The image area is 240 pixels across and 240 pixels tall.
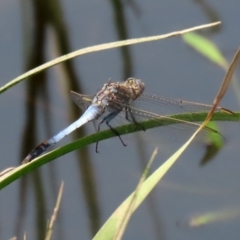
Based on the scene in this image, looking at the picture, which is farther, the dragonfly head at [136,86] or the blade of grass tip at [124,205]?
the dragonfly head at [136,86]

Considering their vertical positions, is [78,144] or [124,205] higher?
[78,144]

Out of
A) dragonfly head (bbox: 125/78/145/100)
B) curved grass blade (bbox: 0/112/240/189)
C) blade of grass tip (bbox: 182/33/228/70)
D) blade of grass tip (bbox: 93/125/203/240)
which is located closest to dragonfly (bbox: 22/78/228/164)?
dragonfly head (bbox: 125/78/145/100)

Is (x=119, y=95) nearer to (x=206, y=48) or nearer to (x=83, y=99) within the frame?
(x=83, y=99)

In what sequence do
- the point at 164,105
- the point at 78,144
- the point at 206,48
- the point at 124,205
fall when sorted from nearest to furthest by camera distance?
the point at 124,205
the point at 78,144
the point at 164,105
the point at 206,48

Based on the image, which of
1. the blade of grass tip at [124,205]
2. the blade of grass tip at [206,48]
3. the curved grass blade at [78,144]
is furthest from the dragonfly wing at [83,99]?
the blade of grass tip at [124,205]

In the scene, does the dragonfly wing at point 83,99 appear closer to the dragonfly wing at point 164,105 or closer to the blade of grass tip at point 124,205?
the dragonfly wing at point 164,105

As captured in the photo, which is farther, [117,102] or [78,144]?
[117,102]

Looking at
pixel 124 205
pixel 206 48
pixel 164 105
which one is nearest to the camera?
pixel 124 205


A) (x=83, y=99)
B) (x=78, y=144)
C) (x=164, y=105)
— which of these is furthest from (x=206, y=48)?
(x=78, y=144)

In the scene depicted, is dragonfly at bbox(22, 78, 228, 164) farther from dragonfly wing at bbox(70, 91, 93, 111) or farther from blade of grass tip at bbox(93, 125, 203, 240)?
blade of grass tip at bbox(93, 125, 203, 240)

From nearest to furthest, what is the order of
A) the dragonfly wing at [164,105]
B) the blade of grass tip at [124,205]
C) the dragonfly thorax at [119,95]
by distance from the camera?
the blade of grass tip at [124,205], the dragonfly wing at [164,105], the dragonfly thorax at [119,95]

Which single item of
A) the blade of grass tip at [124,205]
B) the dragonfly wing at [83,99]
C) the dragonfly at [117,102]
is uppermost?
the dragonfly wing at [83,99]

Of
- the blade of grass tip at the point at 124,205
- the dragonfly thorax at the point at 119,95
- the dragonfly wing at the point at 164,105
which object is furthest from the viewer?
the dragonfly thorax at the point at 119,95
